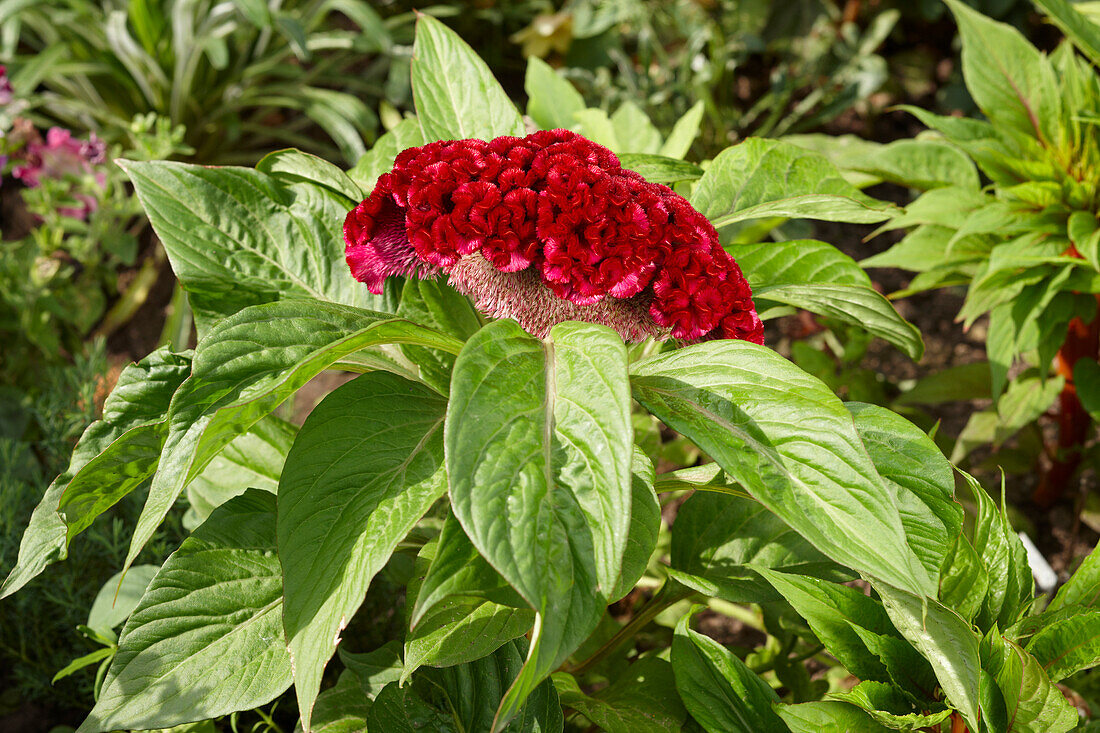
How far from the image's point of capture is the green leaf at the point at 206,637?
1.07m

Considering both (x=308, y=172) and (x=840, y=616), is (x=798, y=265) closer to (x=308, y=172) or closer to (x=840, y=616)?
(x=840, y=616)

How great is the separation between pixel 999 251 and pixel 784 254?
68 cm

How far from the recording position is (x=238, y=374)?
2.97 ft

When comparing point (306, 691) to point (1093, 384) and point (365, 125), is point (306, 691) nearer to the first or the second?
point (1093, 384)

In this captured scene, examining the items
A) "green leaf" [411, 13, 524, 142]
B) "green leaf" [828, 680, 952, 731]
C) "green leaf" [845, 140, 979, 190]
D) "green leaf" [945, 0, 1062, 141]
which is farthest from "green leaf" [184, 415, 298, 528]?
"green leaf" [945, 0, 1062, 141]

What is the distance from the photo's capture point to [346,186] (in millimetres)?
1299

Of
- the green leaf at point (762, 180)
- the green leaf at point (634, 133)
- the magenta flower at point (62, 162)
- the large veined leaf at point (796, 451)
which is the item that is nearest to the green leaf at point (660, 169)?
the green leaf at point (762, 180)

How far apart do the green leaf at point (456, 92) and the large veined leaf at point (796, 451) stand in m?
0.62

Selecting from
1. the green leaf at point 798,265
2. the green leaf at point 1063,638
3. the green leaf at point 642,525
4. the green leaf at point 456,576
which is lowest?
the green leaf at point 1063,638

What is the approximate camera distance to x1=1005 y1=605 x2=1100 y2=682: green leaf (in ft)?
3.36

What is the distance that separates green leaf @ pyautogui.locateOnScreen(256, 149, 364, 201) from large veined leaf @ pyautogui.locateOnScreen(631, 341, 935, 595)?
62 centimetres

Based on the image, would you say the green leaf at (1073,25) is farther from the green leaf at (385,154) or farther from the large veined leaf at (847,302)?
the green leaf at (385,154)

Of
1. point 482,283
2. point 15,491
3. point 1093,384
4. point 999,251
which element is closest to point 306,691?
point 482,283

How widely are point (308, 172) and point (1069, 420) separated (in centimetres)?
192
